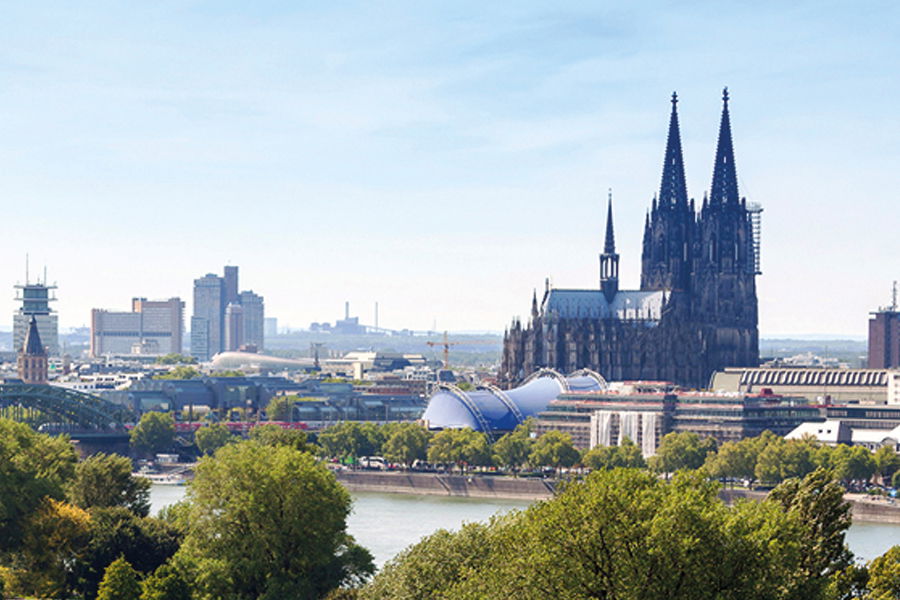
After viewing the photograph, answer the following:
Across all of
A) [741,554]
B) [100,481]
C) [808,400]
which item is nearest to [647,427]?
[808,400]

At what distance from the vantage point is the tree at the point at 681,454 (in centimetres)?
11981

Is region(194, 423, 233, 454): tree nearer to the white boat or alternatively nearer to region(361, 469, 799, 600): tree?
the white boat

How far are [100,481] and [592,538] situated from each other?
31.6 m

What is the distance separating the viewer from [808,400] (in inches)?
5733

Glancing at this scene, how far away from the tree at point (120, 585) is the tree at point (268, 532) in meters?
1.63

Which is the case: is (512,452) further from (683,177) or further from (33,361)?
(33,361)

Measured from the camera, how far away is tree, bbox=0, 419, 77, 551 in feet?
190

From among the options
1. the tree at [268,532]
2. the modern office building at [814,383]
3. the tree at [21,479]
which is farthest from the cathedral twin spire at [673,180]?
the tree at [268,532]

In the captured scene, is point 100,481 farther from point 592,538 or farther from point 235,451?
point 592,538

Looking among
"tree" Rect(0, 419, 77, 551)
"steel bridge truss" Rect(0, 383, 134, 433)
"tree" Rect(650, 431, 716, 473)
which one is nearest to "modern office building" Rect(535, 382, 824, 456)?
"tree" Rect(650, 431, 716, 473)

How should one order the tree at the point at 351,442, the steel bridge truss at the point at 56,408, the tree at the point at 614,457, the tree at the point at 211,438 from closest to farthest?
1. the tree at the point at 614,457
2. the tree at the point at 351,442
3. the steel bridge truss at the point at 56,408
4. the tree at the point at 211,438

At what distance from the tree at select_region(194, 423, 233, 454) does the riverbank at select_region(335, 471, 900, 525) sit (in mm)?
21325

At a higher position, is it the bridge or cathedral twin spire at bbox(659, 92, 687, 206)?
cathedral twin spire at bbox(659, 92, 687, 206)

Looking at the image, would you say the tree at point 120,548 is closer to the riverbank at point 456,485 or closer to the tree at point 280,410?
the riverbank at point 456,485
